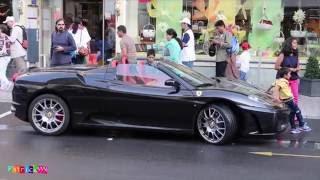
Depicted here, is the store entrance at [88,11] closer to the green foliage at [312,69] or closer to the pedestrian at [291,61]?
the green foliage at [312,69]

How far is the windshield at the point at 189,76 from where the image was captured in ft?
27.7

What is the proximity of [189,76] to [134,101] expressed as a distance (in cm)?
94

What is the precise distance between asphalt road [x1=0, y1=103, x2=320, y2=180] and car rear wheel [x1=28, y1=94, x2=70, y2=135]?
178 millimetres

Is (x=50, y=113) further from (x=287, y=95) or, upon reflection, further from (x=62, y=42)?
(x=287, y=95)

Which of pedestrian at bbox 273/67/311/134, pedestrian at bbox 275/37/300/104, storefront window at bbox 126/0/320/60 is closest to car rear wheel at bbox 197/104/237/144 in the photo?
pedestrian at bbox 273/67/311/134

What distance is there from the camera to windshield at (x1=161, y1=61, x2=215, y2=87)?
8454 mm

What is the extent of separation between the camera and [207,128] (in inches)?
322

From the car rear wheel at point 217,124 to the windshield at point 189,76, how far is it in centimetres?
50

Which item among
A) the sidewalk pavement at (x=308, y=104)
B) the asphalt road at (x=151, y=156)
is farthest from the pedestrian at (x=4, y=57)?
the asphalt road at (x=151, y=156)

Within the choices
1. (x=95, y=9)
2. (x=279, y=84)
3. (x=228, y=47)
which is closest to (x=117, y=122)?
(x=279, y=84)

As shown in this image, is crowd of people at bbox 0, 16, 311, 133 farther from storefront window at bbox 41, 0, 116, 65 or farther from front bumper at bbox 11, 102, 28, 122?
storefront window at bbox 41, 0, 116, 65

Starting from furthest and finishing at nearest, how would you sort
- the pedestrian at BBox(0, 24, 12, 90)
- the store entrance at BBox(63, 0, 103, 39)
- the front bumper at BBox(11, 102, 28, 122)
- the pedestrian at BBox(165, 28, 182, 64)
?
1. the store entrance at BBox(63, 0, 103, 39)
2. the pedestrian at BBox(0, 24, 12, 90)
3. the pedestrian at BBox(165, 28, 182, 64)
4. the front bumper at BBox(11, 102, 28, 122)

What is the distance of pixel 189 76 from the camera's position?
8.63 m

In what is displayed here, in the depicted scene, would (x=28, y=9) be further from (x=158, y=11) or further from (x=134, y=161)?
(x=134, y=161)
